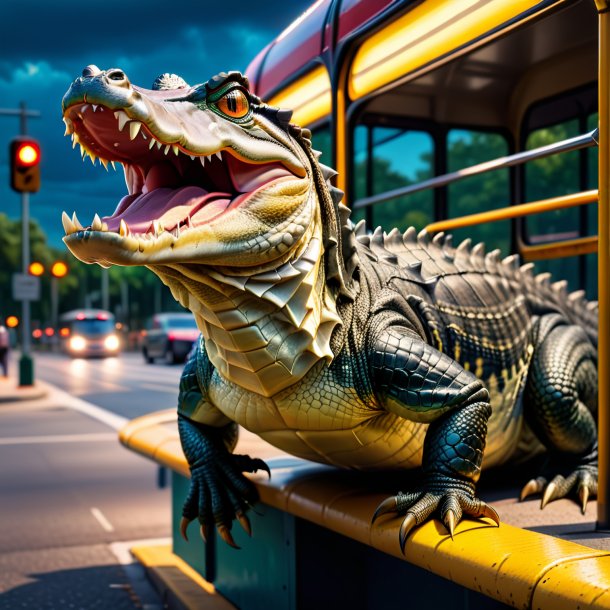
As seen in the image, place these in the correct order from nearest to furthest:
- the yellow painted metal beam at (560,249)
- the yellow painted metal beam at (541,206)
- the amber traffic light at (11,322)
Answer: the yellow painted metal beam at (541,206)
the yellow painted metal beam at (560,249)
the amber traffic light at (11,322)

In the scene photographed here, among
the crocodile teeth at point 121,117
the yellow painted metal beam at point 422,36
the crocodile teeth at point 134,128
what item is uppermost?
the yellow painted metal beam at point 422,36

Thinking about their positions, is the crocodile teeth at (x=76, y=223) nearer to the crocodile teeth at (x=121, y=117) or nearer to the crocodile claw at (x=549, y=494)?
the crocodile teeth at (x=121, y=117)

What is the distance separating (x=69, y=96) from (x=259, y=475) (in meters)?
1.58

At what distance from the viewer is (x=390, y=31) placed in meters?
3.32

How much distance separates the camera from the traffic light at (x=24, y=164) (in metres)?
10.0

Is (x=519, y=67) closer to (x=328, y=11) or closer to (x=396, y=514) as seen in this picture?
(x=328, y=11)

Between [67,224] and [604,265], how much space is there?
1379mm

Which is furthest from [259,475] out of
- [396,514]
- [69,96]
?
[69,96]

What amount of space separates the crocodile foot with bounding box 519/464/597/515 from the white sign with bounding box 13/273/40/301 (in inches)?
536

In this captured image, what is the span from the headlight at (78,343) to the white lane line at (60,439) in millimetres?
27125

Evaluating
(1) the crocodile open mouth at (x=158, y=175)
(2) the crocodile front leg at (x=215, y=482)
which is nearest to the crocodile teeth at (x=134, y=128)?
(1) the crocodile open mouth at (x=158, y=175)

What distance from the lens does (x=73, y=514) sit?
5.58 metres

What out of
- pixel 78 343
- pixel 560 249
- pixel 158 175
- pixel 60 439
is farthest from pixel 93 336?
pixel 158 175

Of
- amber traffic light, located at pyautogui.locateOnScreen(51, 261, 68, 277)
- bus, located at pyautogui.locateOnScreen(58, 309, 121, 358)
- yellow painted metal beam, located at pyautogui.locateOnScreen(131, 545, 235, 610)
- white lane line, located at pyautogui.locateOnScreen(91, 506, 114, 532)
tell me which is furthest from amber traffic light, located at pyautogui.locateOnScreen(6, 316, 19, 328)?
yellow painted metal beam, located at pyautogui.locateOnScreen(131, 545, 235, 610)
